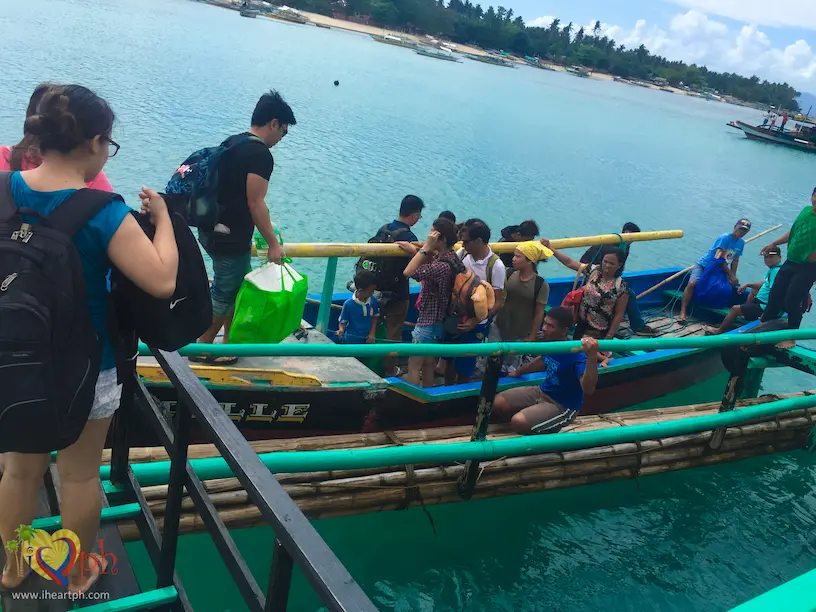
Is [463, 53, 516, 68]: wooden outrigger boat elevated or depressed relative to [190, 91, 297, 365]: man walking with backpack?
elevated

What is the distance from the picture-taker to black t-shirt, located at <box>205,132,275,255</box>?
12.7 feet

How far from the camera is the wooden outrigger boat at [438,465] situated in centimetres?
348

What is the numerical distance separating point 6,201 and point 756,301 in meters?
8.21

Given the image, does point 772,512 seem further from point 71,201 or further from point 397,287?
point 71,201

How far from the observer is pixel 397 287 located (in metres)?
5.31

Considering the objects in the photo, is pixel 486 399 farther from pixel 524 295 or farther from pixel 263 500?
pixel 263 500

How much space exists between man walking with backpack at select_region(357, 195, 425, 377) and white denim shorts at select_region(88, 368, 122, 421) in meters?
3.29

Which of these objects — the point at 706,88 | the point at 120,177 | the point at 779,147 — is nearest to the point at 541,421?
the point at 120,177

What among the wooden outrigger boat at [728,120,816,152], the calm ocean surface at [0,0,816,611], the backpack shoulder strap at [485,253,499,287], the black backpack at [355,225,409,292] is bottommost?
the calm ocean surface at [0,0,816,611]

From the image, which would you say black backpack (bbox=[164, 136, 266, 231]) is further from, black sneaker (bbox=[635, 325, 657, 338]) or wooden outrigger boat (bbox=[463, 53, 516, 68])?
wooden outrigger boat (bbox=[463, 53, 516, 68])

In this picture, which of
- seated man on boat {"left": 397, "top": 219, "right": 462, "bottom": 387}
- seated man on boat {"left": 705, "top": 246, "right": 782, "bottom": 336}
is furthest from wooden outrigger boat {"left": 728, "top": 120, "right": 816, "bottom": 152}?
seated man on boat {"left": 397, "top": 219, "right": 462, "bottom": 387}

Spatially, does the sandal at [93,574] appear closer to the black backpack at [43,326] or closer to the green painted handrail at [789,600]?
the black backpack at [43,326]

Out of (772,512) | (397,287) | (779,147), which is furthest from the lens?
(779,147)

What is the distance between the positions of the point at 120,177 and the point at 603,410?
1192cm
